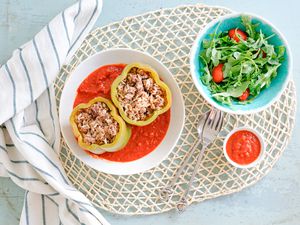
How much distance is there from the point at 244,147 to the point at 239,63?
31 cm

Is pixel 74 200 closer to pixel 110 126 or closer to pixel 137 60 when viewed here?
pixel 110 126

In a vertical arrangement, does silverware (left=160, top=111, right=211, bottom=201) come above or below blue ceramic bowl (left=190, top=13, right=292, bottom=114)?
below

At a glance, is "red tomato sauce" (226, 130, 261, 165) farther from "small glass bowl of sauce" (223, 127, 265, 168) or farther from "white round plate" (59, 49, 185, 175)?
"white round plate" (59, 49, 185, 175)

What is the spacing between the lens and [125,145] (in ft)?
6.30

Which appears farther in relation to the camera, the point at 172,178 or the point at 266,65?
the point at 172,178

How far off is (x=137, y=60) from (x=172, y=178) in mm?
470

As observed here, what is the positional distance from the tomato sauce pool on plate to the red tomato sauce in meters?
0.25

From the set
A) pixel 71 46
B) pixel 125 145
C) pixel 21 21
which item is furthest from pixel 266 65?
pixel 21 21

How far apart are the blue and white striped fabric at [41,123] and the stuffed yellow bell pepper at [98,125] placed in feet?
0.50

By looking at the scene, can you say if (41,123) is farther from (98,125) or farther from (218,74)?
(218,74)

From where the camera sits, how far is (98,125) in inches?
71.6

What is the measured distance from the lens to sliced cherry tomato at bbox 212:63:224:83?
1.84m

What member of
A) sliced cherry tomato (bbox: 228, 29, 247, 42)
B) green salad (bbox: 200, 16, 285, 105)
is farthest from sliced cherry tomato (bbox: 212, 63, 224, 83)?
sliced cherry tomato (bbox: 228, 29, 247, 42)

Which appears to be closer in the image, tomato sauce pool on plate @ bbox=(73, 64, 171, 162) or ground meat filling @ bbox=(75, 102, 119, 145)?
ground meat filling @ bbox=(75, 102, 119, 145)
